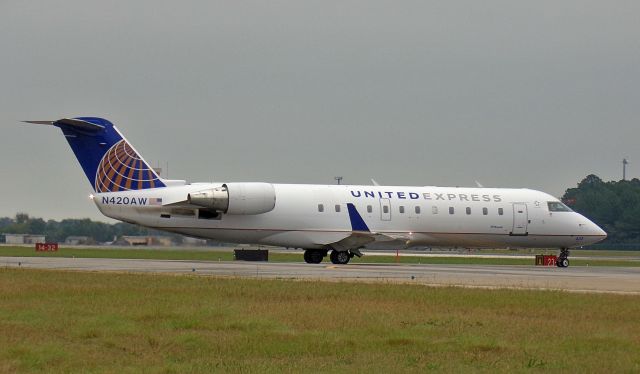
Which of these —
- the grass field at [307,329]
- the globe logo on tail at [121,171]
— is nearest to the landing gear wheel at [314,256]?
the globe logo on tail at [121,171]

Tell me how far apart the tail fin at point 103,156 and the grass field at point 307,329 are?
1794 cm

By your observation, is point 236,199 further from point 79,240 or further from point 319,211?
point 79,240

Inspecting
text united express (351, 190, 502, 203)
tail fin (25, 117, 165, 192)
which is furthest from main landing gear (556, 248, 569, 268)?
tail fin (25, 117, 165, 192)

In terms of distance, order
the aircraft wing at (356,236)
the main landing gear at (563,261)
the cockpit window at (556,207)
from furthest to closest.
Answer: the cockpit window at (556,207)
the main landing gear at (563,261)
the aircraft wing at (356,236)

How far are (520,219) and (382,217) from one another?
7303mm

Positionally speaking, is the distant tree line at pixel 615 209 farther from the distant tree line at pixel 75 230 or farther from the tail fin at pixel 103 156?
the tail fin at pixel 103 156

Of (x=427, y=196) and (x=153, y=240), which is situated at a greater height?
(x=427, y=196)

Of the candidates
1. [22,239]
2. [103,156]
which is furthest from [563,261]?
[22,239]

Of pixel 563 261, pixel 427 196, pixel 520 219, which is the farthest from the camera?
pixel 563 261

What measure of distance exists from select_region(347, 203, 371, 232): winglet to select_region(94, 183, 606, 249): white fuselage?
322mm

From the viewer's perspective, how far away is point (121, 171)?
42250mm

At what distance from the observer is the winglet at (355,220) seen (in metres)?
44.5

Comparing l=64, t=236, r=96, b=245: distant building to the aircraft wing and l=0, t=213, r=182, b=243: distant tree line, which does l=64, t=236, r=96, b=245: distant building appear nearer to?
l=0, t=213, r=182, b=243: distant tree line

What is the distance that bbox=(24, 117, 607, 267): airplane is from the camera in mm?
42375
